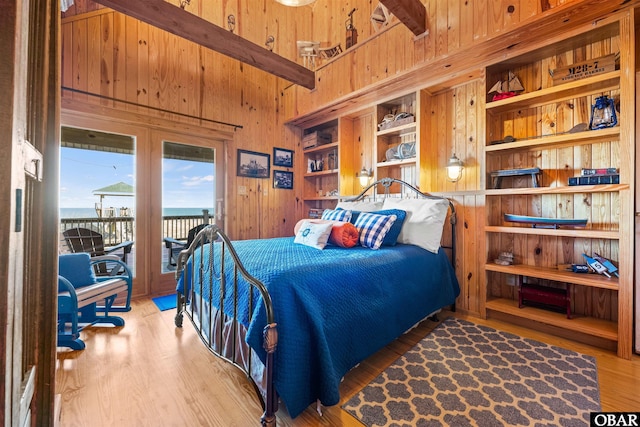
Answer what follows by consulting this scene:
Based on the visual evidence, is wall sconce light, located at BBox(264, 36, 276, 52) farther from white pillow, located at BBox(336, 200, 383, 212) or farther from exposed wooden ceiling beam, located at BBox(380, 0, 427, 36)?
white pillow, located at BBox(336, 200, 383, 212)

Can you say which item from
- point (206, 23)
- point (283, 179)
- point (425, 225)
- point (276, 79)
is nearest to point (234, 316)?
point (425, 225)

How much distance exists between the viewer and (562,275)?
2107 mm

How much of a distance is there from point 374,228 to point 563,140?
1.62 metres

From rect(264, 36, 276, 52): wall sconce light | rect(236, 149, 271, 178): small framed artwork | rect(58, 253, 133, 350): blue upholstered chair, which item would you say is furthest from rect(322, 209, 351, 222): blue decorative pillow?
rect(264, 36, 276, 52): wall sconce light

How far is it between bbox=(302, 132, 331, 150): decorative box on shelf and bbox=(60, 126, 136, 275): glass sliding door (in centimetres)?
237

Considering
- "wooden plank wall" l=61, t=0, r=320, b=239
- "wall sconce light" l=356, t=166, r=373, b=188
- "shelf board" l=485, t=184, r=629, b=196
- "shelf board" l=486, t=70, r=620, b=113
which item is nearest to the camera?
"shelf board" l=485, t=184, r=629, b=196

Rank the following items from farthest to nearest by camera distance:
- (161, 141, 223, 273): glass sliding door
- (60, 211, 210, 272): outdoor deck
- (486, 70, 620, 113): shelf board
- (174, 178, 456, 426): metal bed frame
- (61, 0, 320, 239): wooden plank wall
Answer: (161, 141, 223, 273): glass sliding door → (60, 211, 210, 272): outdoor deck → (61, 0, 320, 239): wooden plank wall → (486, 70, 620, 113): shelf board → (174, 178, 456, 426): metal bed frame

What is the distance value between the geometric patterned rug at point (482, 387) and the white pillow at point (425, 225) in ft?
2.66

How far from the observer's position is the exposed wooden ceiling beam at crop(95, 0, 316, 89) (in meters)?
2.33

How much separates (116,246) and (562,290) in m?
4.40

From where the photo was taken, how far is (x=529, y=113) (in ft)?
8.28

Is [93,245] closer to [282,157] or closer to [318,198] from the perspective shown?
[282,157]

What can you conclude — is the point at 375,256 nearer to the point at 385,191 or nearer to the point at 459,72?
the point at 385,191

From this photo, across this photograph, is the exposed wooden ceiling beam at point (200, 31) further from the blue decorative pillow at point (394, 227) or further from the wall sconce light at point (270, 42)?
the blue decorative pillow at point (394, 227)
